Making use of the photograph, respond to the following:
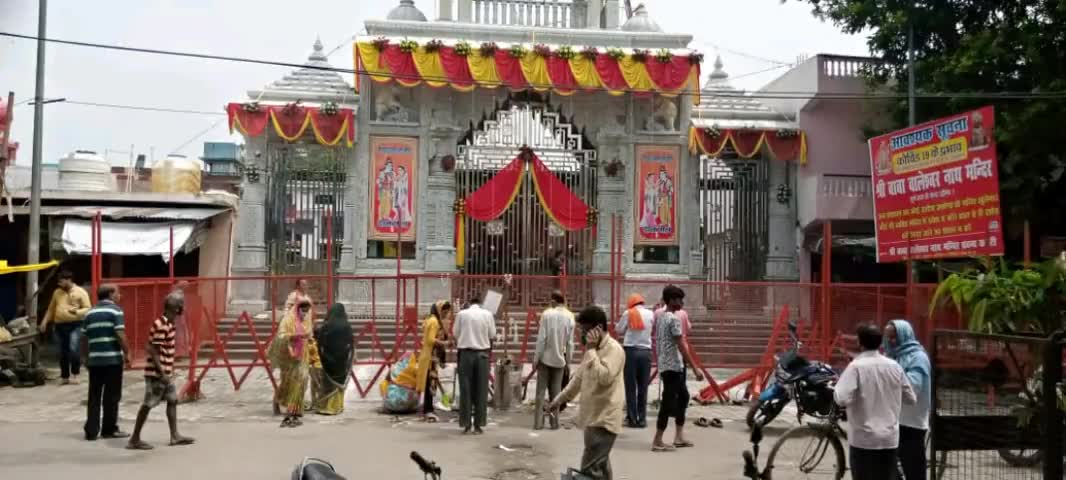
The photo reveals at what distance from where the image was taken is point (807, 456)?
730 cm

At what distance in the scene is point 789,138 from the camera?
62.5 ft

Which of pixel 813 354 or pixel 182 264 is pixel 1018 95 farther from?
pixel 182 264

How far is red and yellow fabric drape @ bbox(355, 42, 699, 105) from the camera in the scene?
17906 mm

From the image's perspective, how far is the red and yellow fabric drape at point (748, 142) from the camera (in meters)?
18.9

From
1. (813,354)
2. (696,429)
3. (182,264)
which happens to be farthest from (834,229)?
(182,264)

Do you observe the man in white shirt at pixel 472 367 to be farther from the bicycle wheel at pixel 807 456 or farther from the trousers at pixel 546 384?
the bicycle wheel at pixel 807 456

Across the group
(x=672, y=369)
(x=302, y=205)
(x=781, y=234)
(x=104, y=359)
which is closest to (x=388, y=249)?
(x=302, y=205)

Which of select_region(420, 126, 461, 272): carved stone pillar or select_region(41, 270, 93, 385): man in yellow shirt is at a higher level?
select_region(420, 126, 461, 272): carved stone pillar

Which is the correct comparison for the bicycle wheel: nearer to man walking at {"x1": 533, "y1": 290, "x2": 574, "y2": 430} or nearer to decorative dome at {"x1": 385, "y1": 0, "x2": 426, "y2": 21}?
man walking at {"x1": 533, "y1": 290, "x2": 574, "y2": 430}

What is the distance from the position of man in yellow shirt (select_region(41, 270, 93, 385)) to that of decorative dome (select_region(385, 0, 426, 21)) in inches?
357

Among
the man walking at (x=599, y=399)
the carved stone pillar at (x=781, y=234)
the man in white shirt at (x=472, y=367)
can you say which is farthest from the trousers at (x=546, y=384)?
the carved stone pillar at (x=781, y=234)

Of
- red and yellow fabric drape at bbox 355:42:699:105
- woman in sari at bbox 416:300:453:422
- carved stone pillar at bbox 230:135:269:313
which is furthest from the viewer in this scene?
carved stone pillar at bbox 230:135:269:313

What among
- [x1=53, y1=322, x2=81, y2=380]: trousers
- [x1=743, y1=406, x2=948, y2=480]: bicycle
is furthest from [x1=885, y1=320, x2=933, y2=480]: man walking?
[x1=53, y1=322, x2=81, y2=380]: trousers

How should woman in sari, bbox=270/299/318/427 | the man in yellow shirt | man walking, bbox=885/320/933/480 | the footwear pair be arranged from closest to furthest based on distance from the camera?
man walking, bbox=885/320/933/480
the footwear pair
woman in sari, bbox=270/299/318/427
the man in yellow shirt
